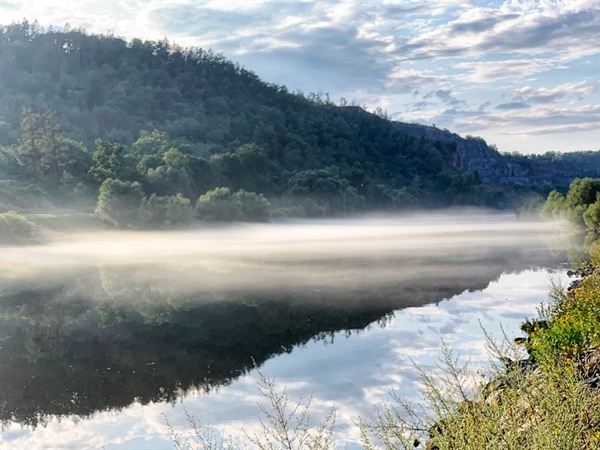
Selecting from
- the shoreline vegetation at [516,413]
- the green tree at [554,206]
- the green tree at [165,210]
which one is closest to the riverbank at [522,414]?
the shoreline vegetation at [516,413]

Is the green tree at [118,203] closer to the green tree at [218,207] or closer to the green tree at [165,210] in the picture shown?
the green tree at [165,210]

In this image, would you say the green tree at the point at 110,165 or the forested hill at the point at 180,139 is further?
the forested hill at the point at 180,139

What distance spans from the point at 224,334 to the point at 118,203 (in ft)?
176

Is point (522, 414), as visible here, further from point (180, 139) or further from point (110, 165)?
point (180, 139)

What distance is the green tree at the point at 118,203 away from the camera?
239 ft

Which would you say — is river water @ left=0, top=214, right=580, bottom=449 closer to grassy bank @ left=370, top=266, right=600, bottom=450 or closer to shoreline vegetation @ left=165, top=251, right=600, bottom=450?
shoreline vegetation @ left=165, top=251, right=600, bottom=450

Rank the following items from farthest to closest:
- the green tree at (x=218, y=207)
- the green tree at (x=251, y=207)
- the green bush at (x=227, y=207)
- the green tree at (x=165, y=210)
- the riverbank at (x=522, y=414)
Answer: the green tree at (x=251, y=207), the green bush at (x=227, y=207), the green tree at (x=218, y=207), the green tree at (x=165, y=210), the riverbank at (x=522, y=414)

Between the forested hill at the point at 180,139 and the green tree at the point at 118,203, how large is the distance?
0.38m

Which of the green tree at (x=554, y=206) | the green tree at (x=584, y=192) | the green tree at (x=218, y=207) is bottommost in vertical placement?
the green tree at (x=218, y=207)

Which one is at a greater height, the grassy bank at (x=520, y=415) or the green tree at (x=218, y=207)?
the grassy bank at (x=520, y=415)

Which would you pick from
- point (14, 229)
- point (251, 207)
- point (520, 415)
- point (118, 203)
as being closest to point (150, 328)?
point (520, 415)

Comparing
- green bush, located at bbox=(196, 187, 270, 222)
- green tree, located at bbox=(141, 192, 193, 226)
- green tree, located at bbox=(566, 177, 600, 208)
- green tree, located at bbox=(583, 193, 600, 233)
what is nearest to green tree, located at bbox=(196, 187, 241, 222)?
green bush, located at bbox=(196, 187, 270, 222)

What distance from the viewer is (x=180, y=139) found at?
12838 cm

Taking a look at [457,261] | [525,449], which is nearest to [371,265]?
[457,261]
